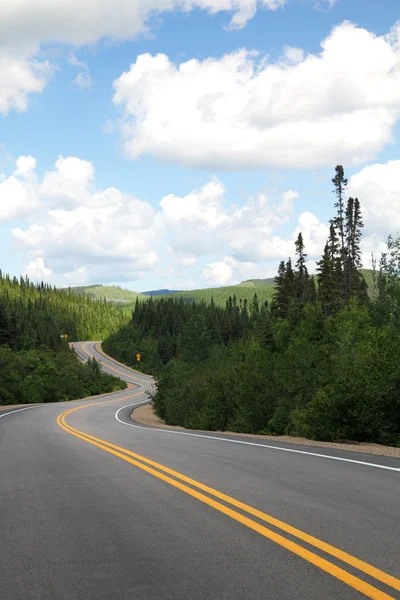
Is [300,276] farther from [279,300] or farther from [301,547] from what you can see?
[301,547]

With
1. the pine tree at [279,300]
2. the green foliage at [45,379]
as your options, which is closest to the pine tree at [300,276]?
the pine tree at [279,300]

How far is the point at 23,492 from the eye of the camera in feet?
26.0

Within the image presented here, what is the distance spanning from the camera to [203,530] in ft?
17.9

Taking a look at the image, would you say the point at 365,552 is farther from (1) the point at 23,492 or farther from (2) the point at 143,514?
(1) the point at 23,492

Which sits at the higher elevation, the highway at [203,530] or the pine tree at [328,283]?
the pine tree at [328,283]

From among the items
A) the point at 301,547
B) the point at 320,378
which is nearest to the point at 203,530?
the point at 301,547

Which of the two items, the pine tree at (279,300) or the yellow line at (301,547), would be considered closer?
the yellow line at (301,547)

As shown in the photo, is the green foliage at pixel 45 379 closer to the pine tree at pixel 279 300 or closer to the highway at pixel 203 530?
the pine tree at pixel 279 300

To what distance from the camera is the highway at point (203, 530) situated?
402 cm

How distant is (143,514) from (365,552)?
261 centimetres

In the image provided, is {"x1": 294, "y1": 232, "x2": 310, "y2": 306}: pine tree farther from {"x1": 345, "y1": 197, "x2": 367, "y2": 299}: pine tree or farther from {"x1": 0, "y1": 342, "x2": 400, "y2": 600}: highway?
{"x1": 0, "y1": 342, "x2": 400, "y2": 600}: highway

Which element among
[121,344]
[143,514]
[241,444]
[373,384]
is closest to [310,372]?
Answer: [373,384]

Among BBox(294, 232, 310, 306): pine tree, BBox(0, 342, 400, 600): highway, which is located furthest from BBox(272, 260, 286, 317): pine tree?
BBox(0, 342, 400, 600): highway

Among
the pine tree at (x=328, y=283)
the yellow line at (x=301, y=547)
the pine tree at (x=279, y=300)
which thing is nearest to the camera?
the yellow line at (x=301, y=547)
